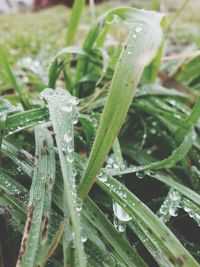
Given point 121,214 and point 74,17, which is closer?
point 121,214

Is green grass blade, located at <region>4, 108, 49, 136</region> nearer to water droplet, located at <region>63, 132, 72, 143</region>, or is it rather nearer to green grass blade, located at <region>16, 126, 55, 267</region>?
green grass blade, located at <region>16, 126, 55, 267</region>

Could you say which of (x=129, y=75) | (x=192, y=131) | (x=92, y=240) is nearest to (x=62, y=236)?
(x=92, y=240)

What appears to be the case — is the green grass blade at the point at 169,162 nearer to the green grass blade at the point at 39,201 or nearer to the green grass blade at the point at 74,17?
the green grass blade at the point at 39,201

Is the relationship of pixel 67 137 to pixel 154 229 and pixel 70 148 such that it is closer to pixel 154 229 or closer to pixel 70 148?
pixel 70 148

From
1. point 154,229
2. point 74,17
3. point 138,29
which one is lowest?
point 154,229

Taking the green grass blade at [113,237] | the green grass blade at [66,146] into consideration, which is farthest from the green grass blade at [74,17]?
the green grass blade at [113,237]

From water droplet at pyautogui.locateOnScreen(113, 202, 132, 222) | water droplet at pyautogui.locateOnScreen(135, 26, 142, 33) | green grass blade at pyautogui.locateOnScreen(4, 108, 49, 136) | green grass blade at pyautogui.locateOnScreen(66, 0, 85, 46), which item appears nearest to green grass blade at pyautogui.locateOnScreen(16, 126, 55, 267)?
green grass blade at pyautogui.locateOnScreen(4, 108, 49, 136)

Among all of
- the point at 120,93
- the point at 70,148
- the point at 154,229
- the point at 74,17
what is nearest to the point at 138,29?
the point at 120,93

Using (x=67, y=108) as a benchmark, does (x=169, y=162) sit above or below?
below
